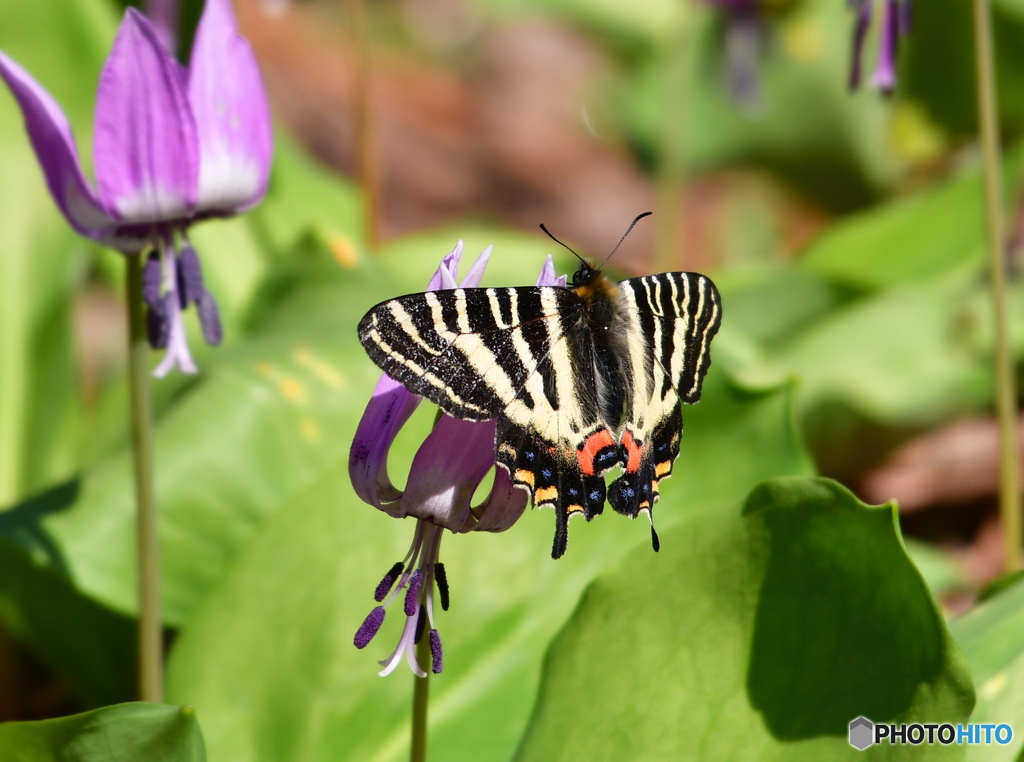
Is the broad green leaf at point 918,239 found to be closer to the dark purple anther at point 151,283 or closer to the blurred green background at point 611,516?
the blurred green background at point 611,516

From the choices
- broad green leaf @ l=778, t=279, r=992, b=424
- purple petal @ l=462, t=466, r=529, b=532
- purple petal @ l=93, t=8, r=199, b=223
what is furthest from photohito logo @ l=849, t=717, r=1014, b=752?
broad green leaf @ l=778, t=279, r=992, b=424

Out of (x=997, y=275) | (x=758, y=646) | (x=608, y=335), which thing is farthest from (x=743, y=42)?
(x=758, y=646)

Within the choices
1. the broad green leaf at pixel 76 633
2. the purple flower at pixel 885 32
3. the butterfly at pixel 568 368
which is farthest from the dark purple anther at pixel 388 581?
the purple flower at pixel 885 32

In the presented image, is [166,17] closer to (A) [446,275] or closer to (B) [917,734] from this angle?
(A) [446,275]

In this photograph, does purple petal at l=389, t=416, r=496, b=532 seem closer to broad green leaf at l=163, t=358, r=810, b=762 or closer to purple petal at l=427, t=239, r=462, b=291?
purple petal at l=427, t=239, r=462, b=291

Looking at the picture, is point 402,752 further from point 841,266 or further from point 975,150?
point 975,150

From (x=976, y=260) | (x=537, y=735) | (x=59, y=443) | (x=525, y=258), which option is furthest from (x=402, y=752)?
(x=976, y=260)
